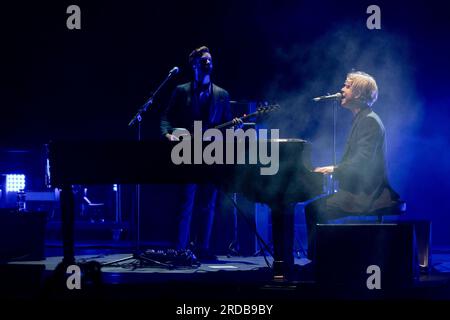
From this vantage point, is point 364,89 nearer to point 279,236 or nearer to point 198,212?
point 279,236

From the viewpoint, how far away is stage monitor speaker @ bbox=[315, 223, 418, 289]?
396cm

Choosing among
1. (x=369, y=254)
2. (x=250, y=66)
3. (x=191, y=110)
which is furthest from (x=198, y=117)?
(x=369, y=254)

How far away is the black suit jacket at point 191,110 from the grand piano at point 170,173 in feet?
5.36

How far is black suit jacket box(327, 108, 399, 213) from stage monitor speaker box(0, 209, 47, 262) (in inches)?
126

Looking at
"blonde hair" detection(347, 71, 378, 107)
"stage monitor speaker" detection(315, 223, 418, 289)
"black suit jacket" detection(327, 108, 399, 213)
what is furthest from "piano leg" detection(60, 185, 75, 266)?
"blonde hair" detection(347, 71, 378, 107)

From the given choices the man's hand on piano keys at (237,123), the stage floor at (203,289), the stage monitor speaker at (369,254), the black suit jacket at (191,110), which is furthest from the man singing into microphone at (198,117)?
the stage monitor speaker at (369,254)

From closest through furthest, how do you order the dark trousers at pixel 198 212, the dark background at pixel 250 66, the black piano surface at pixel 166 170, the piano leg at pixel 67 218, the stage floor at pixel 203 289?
the stage floor at pixel 203 289 → the black piano surface at pixel 166 170 → the piano leg at pixel 67 218 → the dark trousers at pixel 198 212 → the dark background at pixel 250 66

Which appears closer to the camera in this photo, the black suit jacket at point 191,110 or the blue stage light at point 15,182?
the black suit jacket at point 191,110

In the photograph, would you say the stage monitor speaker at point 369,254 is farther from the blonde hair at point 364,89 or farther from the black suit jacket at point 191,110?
the black suit jacket at point 191,110

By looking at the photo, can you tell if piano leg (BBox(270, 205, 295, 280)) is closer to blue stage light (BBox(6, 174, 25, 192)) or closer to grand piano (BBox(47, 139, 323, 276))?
grand piano (BBox(47, 139, 323, 276))

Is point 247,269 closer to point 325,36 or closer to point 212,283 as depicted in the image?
point 212,283

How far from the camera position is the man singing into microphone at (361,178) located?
4336 millimetres

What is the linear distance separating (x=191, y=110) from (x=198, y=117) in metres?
0.10
